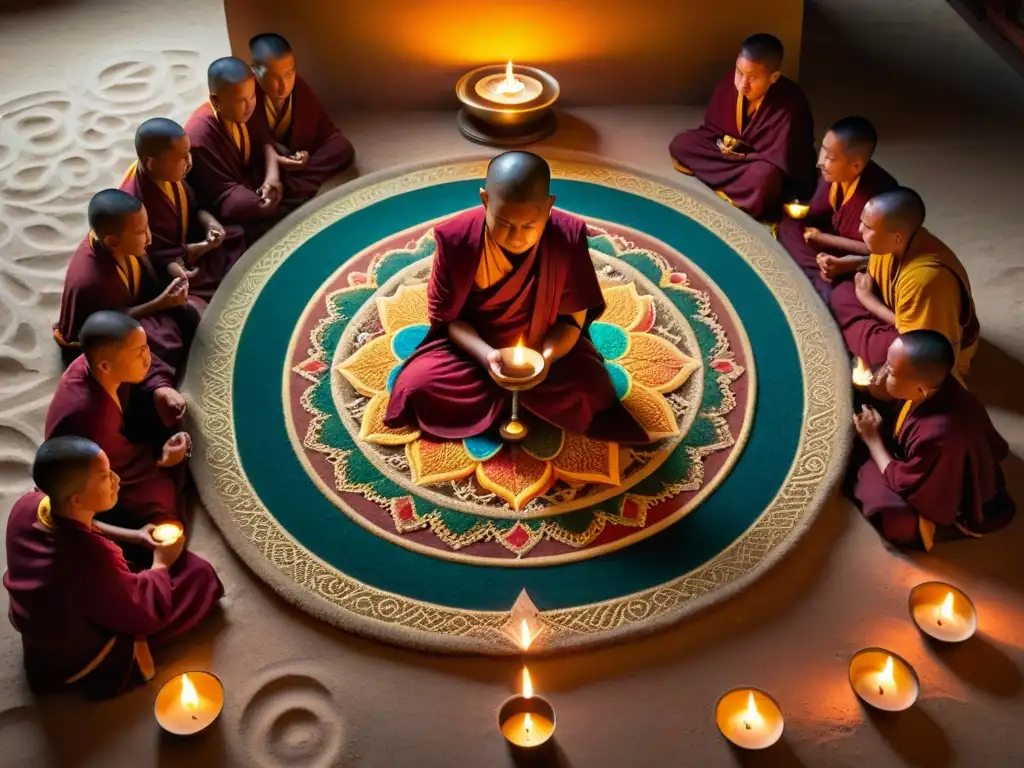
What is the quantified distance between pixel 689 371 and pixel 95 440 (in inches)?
101

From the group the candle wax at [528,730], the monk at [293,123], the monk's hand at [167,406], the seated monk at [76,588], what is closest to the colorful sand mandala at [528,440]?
the monk's hand at [167,406]

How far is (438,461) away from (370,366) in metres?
0.70

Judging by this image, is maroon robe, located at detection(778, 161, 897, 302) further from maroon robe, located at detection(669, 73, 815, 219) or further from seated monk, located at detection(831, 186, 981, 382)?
seated monk, located at detection(831, 186, 981, 382)

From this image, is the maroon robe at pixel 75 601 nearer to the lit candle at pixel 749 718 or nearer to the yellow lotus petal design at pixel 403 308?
the yellow lotus petal design at pixel 403 308

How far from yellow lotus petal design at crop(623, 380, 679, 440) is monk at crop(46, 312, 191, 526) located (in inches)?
75.8

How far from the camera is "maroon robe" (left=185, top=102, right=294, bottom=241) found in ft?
17.8

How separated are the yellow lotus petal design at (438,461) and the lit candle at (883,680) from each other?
5.55 feet

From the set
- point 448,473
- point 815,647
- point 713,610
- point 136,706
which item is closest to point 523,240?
point 448,473

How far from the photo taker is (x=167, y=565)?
3.82 metres

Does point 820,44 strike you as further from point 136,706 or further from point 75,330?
point 136,706

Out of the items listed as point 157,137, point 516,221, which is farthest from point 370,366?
point 157,137

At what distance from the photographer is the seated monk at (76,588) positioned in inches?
135

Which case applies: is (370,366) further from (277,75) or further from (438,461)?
(277,75)

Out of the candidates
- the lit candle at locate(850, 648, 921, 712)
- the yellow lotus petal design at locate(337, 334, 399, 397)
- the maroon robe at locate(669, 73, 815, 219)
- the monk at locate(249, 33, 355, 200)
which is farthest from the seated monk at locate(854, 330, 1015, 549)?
the monk at locate(249, 33, 355, 200)
